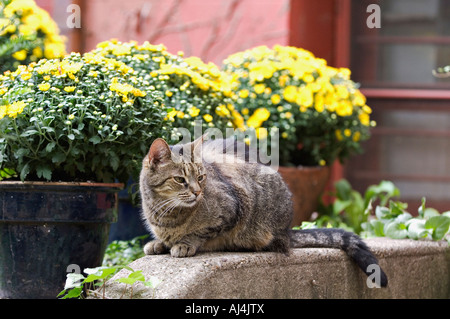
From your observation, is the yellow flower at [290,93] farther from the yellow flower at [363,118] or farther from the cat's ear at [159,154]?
the cat's ear at [159,154]

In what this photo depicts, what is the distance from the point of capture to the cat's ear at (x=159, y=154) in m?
2.60

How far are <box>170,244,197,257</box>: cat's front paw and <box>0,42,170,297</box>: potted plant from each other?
Result: 409 mm

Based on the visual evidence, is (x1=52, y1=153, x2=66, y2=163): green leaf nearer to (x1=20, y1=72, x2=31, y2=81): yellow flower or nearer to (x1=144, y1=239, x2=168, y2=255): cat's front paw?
(x1=20, y1=72, x2=31, y2=81): yellow flower

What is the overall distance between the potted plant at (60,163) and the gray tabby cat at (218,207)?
22 centimetres

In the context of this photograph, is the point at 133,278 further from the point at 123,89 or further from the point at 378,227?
the point at 378,227

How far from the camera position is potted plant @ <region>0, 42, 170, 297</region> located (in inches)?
107

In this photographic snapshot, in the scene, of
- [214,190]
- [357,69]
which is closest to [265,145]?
[214,190]

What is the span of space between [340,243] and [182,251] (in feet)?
2.71

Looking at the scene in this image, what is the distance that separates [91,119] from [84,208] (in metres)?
0.39

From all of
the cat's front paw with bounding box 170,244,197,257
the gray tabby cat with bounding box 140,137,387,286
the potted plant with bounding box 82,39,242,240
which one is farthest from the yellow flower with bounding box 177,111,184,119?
the cat's front paw with bounding box 170,244,197,257

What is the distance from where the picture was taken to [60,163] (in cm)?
279

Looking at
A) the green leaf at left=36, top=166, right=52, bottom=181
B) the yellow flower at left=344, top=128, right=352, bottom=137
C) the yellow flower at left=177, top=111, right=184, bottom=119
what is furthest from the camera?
the yellow flower at left=344, top=128, right=352, bottom=137

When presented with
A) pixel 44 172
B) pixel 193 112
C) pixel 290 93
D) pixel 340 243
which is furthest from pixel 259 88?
pixel 44 172
